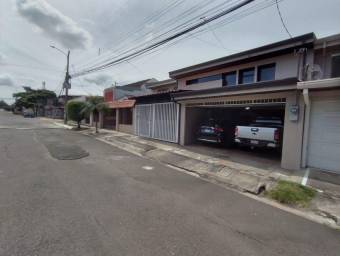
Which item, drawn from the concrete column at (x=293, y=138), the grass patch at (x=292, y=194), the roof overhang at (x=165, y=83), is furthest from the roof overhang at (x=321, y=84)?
the roof overhang at (x=165, y=83)

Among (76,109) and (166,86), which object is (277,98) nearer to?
(166,86)

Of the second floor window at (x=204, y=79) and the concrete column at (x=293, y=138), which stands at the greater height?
the second floor window at (x=204, y=79)

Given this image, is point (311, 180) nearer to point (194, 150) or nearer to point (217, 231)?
point (217, 231)

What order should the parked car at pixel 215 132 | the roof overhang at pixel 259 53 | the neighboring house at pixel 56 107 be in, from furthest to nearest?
1. the neighboring house at pixel 56 107
2. the parked car at pixel 215 132
3. the roof overhang at pixel 259 53

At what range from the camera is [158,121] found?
1449 cm

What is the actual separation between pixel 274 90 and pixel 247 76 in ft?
15.2

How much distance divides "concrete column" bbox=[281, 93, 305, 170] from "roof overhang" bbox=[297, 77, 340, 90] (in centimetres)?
72

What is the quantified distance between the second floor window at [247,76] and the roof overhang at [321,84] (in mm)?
4930

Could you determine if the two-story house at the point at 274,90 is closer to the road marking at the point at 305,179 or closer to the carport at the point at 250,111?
the carport at the point at 250,111

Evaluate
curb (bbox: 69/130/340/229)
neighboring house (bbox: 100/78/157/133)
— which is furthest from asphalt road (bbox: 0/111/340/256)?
neighboring house (bbox: 100/78/157/133)

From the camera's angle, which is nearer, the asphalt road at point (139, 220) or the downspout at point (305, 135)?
the asphalt road at point (139, 220)

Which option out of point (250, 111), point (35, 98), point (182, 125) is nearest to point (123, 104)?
point (182, 125)

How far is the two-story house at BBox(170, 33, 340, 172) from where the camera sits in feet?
24.5

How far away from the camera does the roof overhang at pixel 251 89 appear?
732 centimetres
